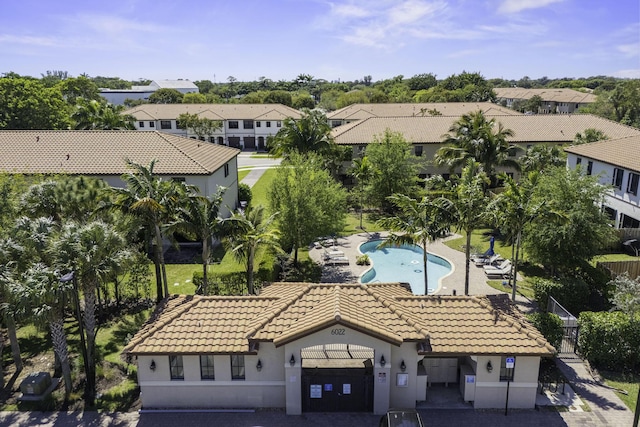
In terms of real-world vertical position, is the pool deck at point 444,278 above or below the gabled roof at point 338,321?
below

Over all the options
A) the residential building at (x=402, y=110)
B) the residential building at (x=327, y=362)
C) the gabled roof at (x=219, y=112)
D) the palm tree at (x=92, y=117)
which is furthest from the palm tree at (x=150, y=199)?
the gabled roof at (x=219, y=112)

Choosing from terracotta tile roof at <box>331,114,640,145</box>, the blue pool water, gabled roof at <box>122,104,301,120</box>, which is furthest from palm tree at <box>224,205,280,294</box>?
gabled roof at <box>122,104,301,120</box>

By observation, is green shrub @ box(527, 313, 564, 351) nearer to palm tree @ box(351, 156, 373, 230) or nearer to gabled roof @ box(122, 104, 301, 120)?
palm tree @ box(351, 156, 373, 230)

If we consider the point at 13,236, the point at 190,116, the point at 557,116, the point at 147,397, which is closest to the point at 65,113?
the point at 190,116

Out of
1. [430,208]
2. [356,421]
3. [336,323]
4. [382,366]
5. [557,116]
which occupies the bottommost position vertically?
[356,421]

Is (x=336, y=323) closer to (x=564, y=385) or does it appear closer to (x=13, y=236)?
(x=564, y=385)

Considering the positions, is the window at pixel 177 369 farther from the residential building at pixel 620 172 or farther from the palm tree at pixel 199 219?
the residential building at pixel 620 172
